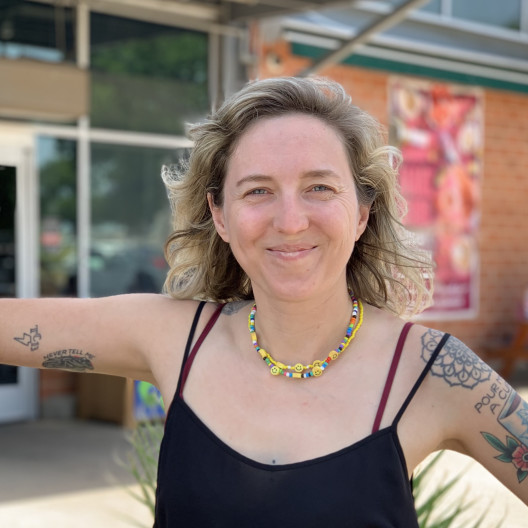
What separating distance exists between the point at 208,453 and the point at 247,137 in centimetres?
67

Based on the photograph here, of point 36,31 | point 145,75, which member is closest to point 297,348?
point 36,31

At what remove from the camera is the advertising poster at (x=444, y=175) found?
9672 mm

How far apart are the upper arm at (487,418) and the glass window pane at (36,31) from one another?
6113mm

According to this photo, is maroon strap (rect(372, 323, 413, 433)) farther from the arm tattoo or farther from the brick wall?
the brick wall

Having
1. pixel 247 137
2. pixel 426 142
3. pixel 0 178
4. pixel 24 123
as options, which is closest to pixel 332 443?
pixel 247 137

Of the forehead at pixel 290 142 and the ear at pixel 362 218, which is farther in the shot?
the ear at pixel 362 218

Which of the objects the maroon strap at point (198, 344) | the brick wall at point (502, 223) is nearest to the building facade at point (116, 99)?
the brick wall at point (502, 223)

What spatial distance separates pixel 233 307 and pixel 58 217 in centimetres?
591

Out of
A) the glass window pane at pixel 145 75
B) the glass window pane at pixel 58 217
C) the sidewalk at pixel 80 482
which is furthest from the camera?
the glass window pane at pixel 145 75

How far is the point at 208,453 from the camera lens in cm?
180

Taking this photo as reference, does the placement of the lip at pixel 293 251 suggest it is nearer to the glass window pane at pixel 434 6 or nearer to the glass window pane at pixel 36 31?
the glass window pane at pixel 36 31

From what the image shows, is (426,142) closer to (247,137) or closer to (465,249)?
(465,249)

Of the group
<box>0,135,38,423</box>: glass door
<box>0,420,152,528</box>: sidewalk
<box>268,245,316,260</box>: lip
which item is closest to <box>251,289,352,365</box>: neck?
<box>268,245,316,260</box>: lip

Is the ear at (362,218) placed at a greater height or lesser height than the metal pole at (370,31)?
lesser
